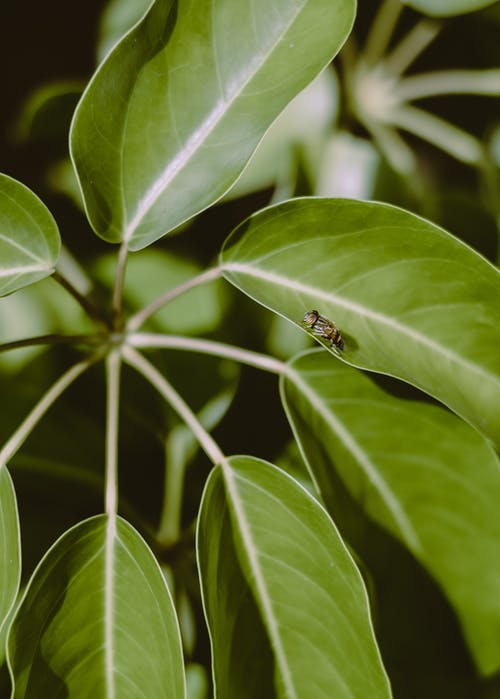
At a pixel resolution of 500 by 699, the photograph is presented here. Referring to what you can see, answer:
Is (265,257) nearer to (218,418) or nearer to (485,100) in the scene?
(218,418)

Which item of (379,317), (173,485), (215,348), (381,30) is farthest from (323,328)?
(381,30)

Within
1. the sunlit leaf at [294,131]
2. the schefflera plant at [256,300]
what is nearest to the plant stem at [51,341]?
the schefflera plant at [256,300]

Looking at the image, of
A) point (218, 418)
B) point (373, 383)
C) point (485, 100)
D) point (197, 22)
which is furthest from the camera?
point (485, 100)

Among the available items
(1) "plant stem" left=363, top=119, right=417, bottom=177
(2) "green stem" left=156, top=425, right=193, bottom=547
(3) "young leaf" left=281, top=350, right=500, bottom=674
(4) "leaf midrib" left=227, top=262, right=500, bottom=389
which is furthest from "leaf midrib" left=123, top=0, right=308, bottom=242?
(1) "plant stem" left=363, top=119, right=417, bottom=177

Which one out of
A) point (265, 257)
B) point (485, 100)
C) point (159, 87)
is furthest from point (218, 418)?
point (485, 100)

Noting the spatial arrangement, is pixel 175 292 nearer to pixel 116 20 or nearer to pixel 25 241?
pixel 25 241

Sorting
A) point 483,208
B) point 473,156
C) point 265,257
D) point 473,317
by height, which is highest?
point 473,156

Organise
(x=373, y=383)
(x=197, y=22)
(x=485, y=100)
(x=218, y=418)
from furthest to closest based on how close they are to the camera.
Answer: (x=485, y=100), (x=218, y=418), (x=373, y=383), (x=197, y=22)
